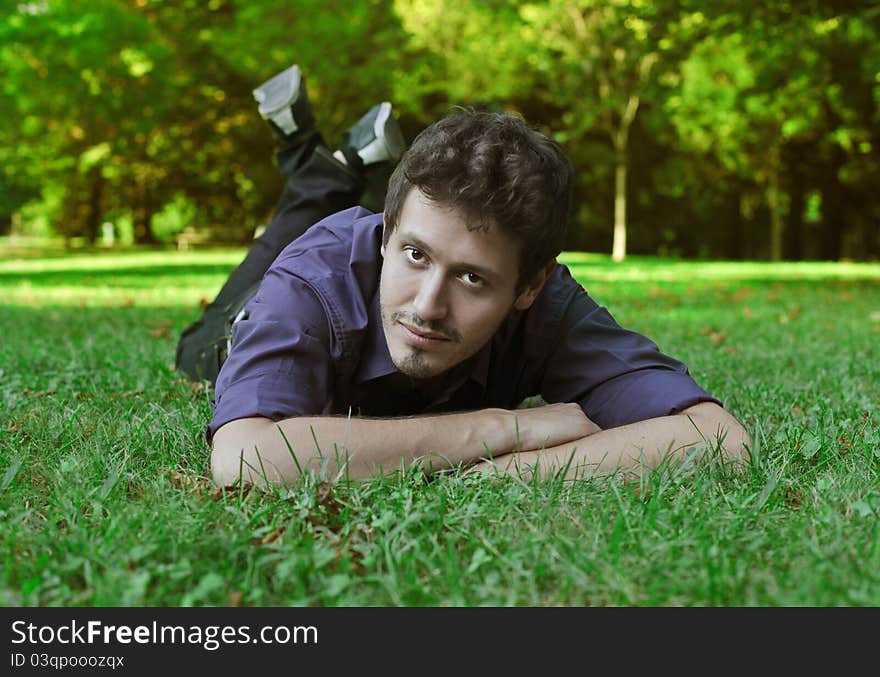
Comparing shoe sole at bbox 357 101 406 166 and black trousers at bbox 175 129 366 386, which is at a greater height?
shoe sole at bbox 357 101 406 166

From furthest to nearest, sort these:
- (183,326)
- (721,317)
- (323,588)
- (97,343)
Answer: (721,317)
(183,326)
(97,343)
(323,588)

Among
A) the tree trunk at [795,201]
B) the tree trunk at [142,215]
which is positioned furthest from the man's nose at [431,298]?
the tree trunk at [142,215]

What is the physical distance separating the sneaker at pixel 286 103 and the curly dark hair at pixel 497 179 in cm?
279

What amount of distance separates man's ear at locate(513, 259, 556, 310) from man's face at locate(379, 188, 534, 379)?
14cm

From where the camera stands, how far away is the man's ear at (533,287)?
3.06 meters

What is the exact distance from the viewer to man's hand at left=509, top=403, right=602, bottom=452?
9.76 ft

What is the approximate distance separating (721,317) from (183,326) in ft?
16.2

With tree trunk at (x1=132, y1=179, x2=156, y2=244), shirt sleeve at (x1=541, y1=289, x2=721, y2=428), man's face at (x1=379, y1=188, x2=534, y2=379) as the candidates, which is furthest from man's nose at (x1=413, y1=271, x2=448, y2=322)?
tree trunk at (x1=132, y1=179, x2=156, y2=244)

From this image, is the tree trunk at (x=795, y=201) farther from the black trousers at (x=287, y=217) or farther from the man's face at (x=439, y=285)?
the man's face at (x=439, y=285)

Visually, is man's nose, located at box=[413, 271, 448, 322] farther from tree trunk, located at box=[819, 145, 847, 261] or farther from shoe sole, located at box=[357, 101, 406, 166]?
tree trunk, located at box=[819, 145, 847, 261]
